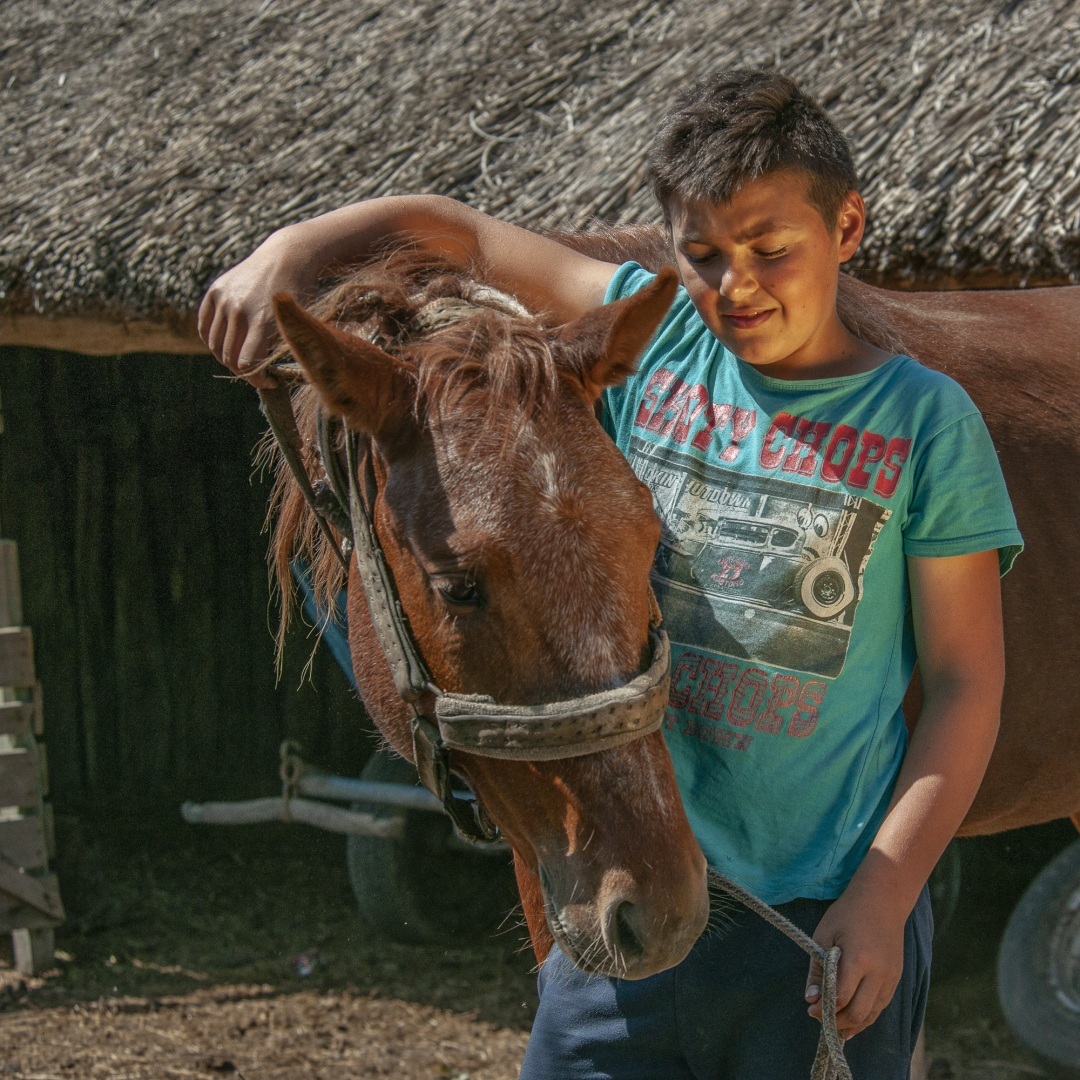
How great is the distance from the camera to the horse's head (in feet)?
4.15

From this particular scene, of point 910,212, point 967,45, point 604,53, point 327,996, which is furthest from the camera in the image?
point 604,53

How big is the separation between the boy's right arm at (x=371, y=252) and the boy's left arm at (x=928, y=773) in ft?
2.19

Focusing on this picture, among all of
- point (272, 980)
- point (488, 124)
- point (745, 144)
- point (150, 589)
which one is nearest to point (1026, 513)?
point (745, 144)

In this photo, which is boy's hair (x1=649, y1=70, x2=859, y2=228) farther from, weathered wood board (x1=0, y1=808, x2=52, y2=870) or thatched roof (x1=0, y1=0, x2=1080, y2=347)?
weathered wood board (x1=0, y1=808, x2=52, y2=870)

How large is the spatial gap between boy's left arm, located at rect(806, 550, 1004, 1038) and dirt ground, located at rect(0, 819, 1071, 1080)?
2207 millimetres

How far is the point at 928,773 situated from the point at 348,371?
2.75 ft

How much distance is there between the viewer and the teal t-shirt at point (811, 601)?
1.43 m

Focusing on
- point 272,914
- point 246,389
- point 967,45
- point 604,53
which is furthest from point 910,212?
point 272,914

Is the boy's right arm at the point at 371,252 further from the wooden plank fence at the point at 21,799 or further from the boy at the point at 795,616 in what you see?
the wooden plank fence at the point at 21,799

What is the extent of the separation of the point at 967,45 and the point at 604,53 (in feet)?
4.94

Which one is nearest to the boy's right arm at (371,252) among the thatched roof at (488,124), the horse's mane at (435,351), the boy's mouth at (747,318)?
the horse's mane at (435,351)

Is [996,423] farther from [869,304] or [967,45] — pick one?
[967,45]

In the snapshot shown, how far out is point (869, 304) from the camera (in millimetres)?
2016

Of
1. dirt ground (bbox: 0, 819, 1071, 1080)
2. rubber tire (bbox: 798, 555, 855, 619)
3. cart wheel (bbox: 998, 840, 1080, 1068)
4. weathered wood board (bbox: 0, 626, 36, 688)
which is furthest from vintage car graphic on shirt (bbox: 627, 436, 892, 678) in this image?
weathered wood board (bbox: 0, 626, 36, 688)
